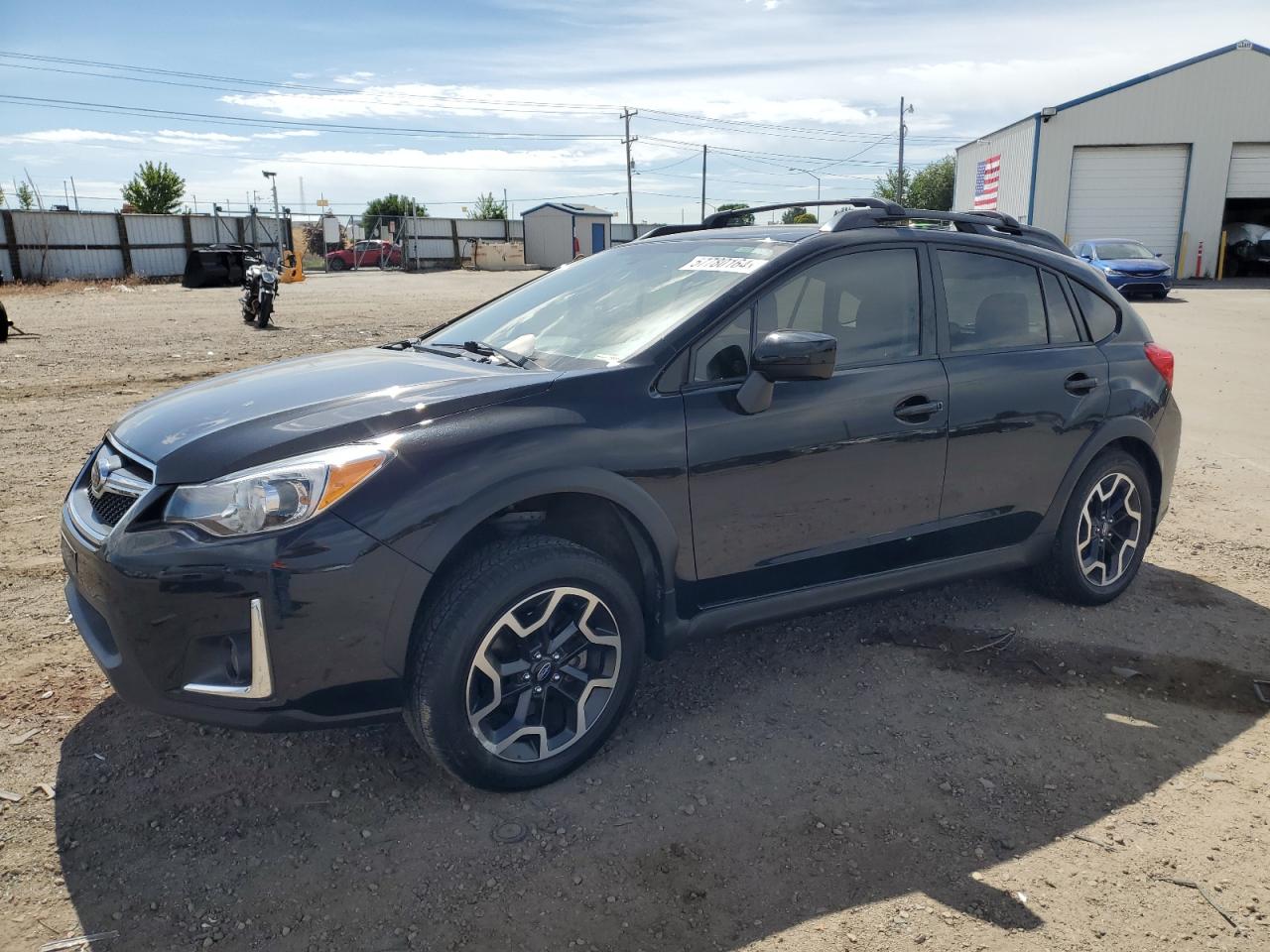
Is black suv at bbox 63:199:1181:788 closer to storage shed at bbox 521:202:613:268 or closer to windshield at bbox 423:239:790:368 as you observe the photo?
windshield at bbox 423:239:790:368

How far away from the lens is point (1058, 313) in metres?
4.28

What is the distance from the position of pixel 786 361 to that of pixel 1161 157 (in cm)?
3589

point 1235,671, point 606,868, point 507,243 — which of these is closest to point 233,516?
point 606,868

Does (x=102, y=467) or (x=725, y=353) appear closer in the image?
(x=102, y=467)

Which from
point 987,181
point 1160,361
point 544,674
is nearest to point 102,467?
point 544,674

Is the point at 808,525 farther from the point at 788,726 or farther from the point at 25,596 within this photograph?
the point at 25,596

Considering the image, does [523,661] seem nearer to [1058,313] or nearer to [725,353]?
[725,353]

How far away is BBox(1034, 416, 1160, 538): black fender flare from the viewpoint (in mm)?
4180

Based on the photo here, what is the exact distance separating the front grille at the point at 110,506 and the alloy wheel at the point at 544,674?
1.13 m

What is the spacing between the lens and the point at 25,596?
4.32m

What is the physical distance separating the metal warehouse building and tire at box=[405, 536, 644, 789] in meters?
33.5

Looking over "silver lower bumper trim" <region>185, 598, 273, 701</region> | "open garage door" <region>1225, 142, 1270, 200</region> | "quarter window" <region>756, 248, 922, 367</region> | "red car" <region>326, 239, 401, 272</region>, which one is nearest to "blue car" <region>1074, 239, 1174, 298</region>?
"open garage door" <region>1225, 142, 1270, 200</region>

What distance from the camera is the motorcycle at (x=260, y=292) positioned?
52.6ft

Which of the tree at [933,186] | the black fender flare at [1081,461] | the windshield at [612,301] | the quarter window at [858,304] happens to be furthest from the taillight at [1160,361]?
the tree at [933,186]
